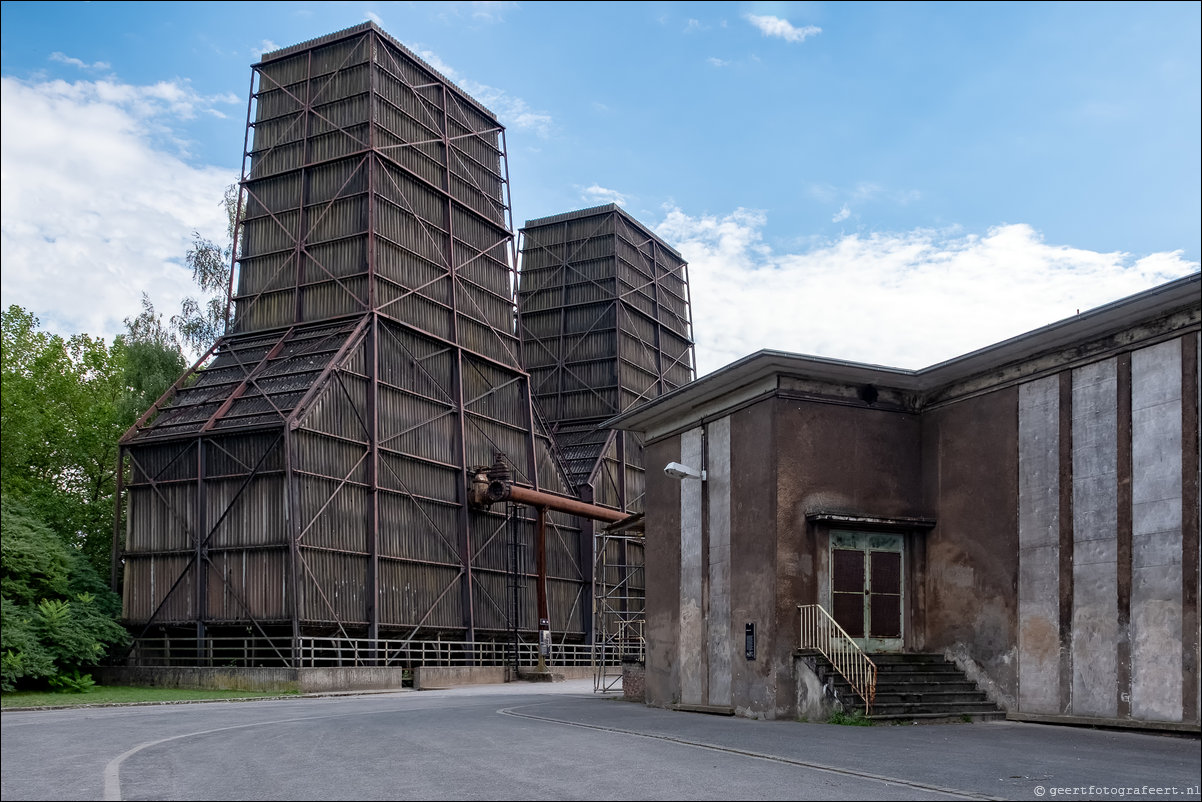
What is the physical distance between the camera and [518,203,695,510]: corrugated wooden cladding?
5681 cm

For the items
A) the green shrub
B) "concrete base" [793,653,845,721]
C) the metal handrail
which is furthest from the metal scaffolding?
"concrete base" [793,653,845,721]

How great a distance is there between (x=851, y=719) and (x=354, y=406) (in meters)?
23.5

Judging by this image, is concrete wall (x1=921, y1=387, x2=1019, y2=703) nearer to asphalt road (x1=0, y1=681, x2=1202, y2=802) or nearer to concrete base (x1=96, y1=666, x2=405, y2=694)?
asphalt road (x1=0, y1=681, x2=1202, y2=802)

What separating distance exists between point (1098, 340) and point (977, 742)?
22.0 ft

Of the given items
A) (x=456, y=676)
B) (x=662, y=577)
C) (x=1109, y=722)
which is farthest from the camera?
(x=456, y=676)

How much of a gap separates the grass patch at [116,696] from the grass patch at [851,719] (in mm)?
15871

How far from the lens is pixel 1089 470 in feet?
58.1

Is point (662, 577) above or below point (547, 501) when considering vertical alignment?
below

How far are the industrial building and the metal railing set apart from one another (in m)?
0.14

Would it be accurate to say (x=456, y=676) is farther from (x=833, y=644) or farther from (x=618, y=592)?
(x=833, y=644)

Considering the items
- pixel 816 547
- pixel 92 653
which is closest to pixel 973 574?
pixel 816 547

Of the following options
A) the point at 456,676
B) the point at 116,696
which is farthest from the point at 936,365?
the point at 456,676

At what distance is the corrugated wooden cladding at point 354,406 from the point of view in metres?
35.2

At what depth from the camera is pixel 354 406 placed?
123 ft
